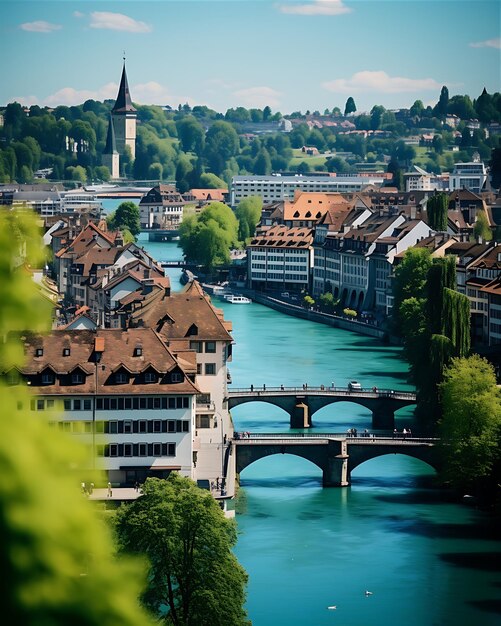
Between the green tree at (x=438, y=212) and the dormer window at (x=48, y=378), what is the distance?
55.7 meters

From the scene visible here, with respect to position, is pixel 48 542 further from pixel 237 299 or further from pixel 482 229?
pixel 237 299

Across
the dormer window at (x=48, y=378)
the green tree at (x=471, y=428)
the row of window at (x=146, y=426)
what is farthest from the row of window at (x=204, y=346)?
the green tree at (x=471, y=428)

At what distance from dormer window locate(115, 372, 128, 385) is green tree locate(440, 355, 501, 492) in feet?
31.9

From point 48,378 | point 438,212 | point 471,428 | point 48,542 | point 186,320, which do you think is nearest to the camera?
point 48,542

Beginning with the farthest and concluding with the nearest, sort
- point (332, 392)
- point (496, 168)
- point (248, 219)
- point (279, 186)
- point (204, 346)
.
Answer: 1. point (279, 186)
2. point (496, 168)
3. point (248, 219)
4. point (332, 392)
5. point (204, 346)

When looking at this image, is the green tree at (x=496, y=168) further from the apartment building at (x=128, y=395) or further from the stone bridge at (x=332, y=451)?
the apartment building at (x=128, y=395)

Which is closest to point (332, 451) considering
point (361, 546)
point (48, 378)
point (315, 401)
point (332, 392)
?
point (361, 546)

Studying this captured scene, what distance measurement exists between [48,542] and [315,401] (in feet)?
169

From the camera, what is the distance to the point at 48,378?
36688mm

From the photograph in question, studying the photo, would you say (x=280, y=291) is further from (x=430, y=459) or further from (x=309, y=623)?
(x=309, y=623)

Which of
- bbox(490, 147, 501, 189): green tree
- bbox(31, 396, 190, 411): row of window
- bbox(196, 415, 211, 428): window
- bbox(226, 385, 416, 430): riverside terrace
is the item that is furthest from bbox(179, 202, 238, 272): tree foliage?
bbox(31, 396, 190, 411): row of window

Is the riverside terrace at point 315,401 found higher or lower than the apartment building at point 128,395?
lower

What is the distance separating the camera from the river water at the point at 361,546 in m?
31.1

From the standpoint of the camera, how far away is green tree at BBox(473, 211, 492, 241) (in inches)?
3947
